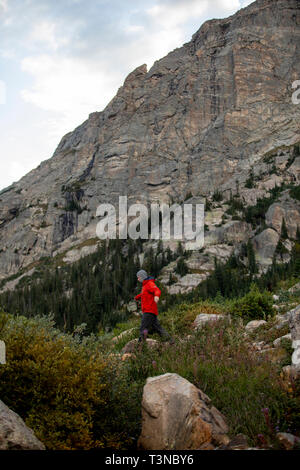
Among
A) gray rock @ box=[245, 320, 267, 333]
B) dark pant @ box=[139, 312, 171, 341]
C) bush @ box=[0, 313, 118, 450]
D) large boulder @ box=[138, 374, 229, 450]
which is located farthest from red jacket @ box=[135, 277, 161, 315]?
large boulder @ box=[138, 374, 229, 450]

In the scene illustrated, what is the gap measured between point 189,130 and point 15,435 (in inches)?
6505

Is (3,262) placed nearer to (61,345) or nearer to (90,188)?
(90,188)

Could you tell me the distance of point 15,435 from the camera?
3477 mm

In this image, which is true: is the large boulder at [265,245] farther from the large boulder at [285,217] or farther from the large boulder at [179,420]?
the large boulder at [179,420]

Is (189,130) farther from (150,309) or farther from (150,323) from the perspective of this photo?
(150,323)

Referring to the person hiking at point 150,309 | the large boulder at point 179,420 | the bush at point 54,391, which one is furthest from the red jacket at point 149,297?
the large boulder at point 179,420

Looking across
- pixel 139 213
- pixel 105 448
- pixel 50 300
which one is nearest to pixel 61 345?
pixel 105 448

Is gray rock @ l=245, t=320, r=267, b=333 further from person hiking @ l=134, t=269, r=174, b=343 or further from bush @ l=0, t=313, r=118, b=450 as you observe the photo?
bush @ l=0, t=313, r=118, b=450

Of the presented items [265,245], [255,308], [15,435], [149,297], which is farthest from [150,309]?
[265,245]

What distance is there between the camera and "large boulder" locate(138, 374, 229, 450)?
398 cm

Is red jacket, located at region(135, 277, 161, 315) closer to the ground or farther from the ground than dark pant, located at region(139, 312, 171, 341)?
farther from the ground

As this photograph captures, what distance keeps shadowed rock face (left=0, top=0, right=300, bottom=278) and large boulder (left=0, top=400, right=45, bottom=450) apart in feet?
447

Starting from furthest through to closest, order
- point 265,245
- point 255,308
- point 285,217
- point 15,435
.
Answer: point 285,217 < point 265,245 < point 255,308 < point 15,435

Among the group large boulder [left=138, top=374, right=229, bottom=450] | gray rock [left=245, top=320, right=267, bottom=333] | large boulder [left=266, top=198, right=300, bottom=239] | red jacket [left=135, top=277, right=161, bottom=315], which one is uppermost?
large boulder [left=266, top=198, right=300, bottom=239]
